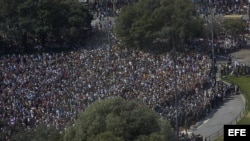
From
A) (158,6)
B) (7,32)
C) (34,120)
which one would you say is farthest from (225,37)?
(34,120)

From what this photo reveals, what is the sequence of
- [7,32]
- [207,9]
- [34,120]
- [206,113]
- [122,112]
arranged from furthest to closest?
[207,9]
[7,32]
[206,113]
[34,120]
[122,112]

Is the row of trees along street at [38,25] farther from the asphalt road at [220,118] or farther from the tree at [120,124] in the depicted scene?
the tree at [120,124]

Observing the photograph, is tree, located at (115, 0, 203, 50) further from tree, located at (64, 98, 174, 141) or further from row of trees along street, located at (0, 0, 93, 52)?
tree, located at (64, 98, 174, 141)

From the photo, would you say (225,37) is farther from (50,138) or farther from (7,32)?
(50,138)

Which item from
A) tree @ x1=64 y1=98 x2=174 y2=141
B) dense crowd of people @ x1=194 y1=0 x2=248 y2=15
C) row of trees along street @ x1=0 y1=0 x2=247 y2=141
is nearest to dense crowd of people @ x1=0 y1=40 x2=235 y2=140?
row of trees along street @ x1=0 y1=0 x2=247 y2=141

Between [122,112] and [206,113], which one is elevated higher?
[122,112]

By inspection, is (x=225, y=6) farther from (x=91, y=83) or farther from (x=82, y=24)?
(x=91, y=83)
